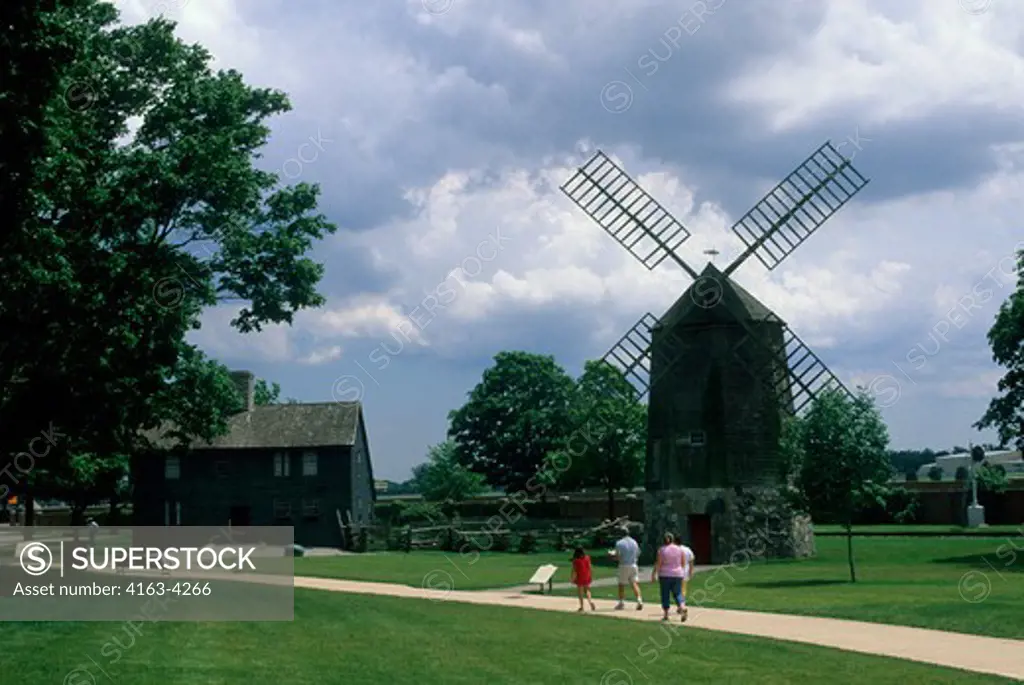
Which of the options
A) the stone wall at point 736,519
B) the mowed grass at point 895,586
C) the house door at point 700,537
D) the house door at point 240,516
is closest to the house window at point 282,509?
the house door at point 240,516

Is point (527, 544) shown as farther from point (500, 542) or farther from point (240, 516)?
point (240, 516)

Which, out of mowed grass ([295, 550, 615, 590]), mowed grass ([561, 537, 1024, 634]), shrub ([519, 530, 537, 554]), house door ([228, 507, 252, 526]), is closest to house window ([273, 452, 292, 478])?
house door ([228, 507, 252, 526])

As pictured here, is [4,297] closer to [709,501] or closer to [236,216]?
[236,216]

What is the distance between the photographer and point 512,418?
9188 cm

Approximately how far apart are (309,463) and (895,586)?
4229 centimetres

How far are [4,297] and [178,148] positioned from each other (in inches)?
248

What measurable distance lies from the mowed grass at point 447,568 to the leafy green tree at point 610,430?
12.6 meters

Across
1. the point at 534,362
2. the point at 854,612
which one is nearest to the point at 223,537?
the point at 534,362

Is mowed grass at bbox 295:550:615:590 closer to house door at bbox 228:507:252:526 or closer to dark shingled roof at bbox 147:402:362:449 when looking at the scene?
dark shingled roof at bbox 147:402:362:449

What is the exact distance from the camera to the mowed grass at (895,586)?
22.4m

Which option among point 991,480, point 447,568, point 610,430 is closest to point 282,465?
point 610,430

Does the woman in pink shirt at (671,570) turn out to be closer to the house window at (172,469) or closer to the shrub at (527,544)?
the shrub at (527,544)

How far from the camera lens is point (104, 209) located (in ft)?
87.7

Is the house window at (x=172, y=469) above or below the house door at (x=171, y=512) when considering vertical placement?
above
